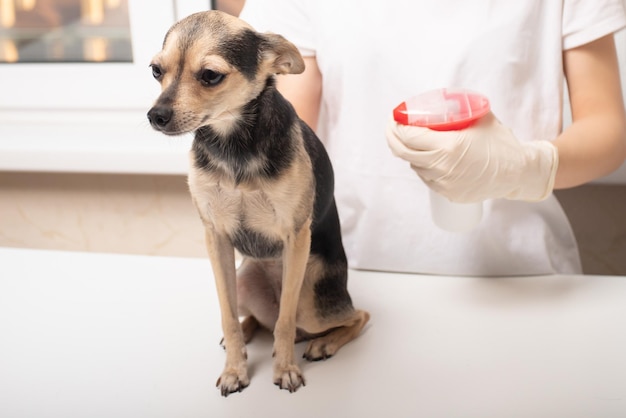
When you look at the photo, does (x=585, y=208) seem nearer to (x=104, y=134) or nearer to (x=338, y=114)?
(x=338, y=114)

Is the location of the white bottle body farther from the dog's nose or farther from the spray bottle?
the dog's nose

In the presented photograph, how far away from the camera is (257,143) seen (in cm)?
67

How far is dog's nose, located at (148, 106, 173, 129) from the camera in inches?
22.8

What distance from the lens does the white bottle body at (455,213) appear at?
903 mm

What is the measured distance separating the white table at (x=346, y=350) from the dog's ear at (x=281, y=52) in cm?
35

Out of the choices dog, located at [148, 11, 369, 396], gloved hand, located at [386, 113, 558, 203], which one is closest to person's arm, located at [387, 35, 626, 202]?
gloved hand, located at [386, 113, 558, 203]

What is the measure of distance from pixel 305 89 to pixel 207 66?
538mm

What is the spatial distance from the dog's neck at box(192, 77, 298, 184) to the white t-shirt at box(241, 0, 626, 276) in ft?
1.48

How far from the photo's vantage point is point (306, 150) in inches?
28.0

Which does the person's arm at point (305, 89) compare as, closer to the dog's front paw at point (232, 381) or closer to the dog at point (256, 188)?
the dog at point (256, 188)

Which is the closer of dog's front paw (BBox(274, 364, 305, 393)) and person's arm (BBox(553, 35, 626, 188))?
dog's front paw (BBox(274, 364, 305, 393))

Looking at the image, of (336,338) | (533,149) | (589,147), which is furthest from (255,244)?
(589,147)

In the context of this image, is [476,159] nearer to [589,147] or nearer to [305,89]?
[589,147]

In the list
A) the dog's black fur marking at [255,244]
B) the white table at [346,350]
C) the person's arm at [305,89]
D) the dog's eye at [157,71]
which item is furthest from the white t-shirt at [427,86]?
the dog's eye at [157,71]
